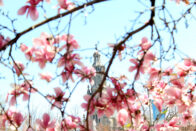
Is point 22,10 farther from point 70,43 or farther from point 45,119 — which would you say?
point 45,119

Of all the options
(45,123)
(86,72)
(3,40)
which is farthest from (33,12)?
(45,123)

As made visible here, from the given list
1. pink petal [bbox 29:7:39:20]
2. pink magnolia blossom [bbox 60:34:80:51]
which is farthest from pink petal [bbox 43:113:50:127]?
pink petal [bbox 29:7:39:20]

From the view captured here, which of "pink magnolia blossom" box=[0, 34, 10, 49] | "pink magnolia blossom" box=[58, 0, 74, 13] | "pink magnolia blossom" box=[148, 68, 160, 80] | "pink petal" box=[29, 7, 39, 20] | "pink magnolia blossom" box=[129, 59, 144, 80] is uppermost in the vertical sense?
"pink magnolia blossom" box=[58, 0, 74, 13]

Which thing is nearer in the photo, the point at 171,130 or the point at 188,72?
the point at 188,72

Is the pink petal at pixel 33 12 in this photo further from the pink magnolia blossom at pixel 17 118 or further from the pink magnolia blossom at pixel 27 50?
the pink magnolia blossom at pixel 17 118

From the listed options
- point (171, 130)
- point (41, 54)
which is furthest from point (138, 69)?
point (171, 130)

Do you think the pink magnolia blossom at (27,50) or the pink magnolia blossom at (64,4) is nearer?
the pink magnolia blossom at (27,50)

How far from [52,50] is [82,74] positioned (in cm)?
14

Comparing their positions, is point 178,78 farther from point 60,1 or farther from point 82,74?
point 60,1

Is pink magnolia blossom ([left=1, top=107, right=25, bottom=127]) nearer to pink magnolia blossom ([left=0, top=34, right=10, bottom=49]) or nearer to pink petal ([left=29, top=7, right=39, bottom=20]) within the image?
pink magnolia blossom ([left=0, top=34, right=10, bottom=49])

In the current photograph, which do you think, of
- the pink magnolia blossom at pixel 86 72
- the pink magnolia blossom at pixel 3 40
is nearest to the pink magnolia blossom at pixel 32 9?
the pink magnolia blossom at pixel 3 40

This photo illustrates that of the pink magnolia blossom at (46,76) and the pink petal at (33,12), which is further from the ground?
the pink petal at (33,12)

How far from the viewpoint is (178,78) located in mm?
832

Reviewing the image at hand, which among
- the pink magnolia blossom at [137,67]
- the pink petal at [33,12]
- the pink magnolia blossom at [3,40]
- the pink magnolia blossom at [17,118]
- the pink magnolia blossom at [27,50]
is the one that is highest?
the pink petal at [33,12]
